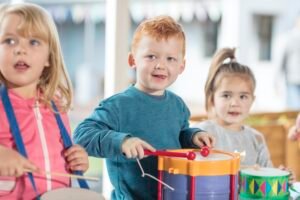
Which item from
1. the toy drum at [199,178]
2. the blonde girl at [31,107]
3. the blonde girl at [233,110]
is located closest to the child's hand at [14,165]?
the blonde girl at [31,107]

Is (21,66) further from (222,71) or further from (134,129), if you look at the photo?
(222,71)

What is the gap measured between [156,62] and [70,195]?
0.41 meters

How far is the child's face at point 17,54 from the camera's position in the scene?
109 cm

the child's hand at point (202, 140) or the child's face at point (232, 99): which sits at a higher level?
the child's face at point (232, 99)

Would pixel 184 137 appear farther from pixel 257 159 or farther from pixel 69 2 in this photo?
pixel 69 2

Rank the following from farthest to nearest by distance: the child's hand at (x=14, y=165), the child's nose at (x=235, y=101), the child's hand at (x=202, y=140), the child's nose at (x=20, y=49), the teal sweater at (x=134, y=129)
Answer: the child's nose at (x=235, y=101) < the child's hand at (x=202, y=140) < the teal sweater at (x=134, y=129) < the child's nose at (x=20, y=49) < the child's hand at (x=14, y=165)

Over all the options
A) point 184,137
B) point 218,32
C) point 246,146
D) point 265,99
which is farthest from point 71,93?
point 218,32

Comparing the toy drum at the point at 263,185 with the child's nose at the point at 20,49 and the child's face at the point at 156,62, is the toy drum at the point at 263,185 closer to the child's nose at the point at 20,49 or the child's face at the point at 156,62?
the child's face at the point at 156,62

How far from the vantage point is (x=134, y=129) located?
1.25 meters

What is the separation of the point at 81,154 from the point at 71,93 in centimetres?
16

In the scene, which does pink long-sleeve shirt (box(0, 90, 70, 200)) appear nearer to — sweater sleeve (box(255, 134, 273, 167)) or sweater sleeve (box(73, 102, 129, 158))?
sweater sleeve (box(73, 102, 129, 158))

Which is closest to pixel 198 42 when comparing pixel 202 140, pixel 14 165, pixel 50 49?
pixel 202 140

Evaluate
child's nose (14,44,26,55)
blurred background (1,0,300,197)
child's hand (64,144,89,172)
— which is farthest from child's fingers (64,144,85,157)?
blurred background (1,0,300,197)

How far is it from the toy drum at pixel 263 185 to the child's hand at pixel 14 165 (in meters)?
0.54
